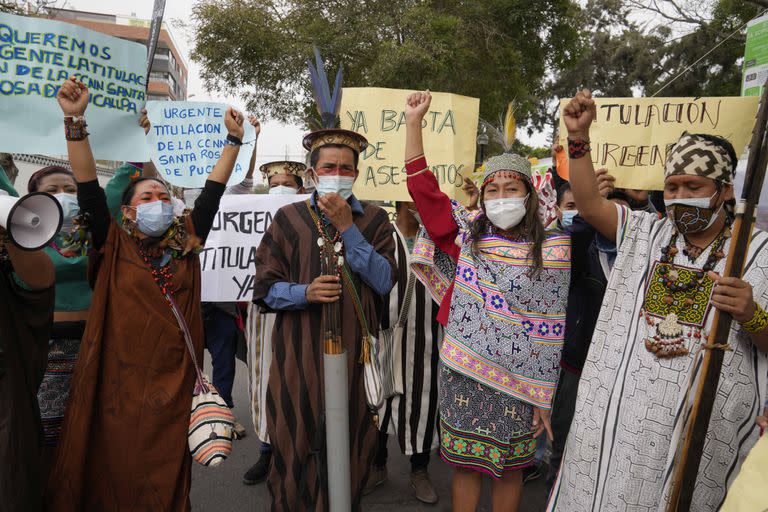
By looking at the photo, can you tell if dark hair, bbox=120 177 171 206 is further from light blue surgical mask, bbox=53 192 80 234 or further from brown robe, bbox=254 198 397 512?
brown robe, bbox=254 198 397 512

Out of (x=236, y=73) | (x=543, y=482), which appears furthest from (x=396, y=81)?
(x=543, y=482)

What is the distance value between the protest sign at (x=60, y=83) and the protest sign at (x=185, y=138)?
601 millimetres

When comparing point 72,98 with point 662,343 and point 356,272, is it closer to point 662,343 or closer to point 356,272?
point 356,272

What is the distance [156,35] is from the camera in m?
3.04

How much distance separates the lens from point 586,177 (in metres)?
2.25

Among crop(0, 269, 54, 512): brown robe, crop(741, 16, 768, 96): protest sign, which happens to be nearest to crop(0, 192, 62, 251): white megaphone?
crop(0, 269, 54, 512): brown robe

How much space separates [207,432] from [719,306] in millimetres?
1955

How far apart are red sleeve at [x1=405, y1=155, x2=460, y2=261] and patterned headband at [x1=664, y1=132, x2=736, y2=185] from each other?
977 millimetres

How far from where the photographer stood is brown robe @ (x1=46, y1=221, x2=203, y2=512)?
236 centimetres

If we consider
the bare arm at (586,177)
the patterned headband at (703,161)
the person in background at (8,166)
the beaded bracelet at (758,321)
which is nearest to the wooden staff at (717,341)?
the beaded bracelet at (758,321)

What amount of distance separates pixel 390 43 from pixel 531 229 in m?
8.91

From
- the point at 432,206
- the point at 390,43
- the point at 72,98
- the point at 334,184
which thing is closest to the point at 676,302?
the point at 432,206

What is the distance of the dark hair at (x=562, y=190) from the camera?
3109 millimetres

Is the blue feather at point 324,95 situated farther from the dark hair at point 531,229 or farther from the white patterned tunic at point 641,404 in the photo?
the white patterned tunic at point 641,404
